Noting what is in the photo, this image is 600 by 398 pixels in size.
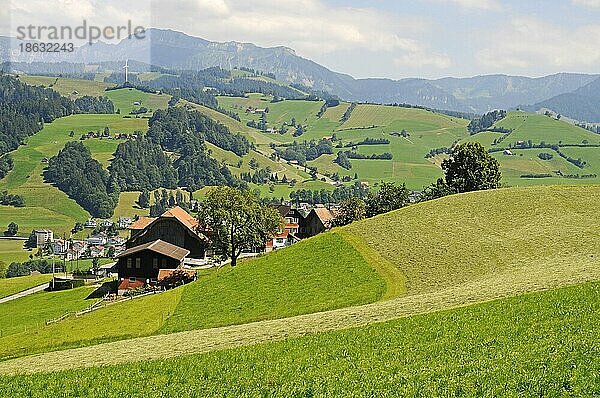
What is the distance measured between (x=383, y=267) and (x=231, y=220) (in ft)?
120

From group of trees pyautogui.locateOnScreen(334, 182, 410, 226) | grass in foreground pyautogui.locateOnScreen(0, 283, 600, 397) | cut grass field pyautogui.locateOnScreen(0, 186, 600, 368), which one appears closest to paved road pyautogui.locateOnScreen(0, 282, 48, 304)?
cut grass field pyautogui.locateOnScreen(0, 186, 600, 368)

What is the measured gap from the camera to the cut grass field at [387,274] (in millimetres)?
45094

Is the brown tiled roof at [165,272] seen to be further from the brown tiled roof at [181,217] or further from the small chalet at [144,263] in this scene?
the brown tiled roof at [181,217]

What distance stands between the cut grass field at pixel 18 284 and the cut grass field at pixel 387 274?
4661cm

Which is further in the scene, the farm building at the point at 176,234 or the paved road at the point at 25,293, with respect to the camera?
the farm building at the point at 176,234

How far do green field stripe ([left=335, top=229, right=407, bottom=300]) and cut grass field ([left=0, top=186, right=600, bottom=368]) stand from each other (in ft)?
0.35

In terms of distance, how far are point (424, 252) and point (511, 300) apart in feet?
90.0

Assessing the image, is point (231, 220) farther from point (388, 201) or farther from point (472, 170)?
point (472, 170)

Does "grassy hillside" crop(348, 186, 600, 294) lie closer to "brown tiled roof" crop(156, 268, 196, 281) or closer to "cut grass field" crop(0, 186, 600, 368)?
"cut grass field" crop(0, 186, 600, 368)

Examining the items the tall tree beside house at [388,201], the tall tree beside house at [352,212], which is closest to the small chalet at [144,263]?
the tall tree beside house at [352,212]

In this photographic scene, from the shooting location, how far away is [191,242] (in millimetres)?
124438

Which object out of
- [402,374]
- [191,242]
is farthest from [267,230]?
[402,374]

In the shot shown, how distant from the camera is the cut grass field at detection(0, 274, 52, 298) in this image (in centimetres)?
11069

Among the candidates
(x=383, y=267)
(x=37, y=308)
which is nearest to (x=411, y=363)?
(x=383, y=267)
